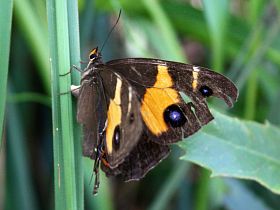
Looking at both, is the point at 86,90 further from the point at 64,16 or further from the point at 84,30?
the point at 84,30

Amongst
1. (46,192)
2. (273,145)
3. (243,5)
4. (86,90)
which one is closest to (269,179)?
(273,145)

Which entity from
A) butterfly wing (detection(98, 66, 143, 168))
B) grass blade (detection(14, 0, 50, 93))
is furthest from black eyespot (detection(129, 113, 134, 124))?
grass blade (detection(14, 0, 50, 93))

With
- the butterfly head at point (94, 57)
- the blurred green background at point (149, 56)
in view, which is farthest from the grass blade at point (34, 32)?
the butterfly head at point (94, 57)

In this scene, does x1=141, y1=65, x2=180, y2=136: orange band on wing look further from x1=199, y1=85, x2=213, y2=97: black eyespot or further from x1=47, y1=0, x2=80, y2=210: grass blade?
x1=47, y1=0, x2=80, y2=210: grass blade

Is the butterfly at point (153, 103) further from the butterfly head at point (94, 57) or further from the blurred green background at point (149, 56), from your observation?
the blurred green background at point (149, 56)

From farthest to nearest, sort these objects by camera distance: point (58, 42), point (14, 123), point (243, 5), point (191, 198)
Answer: point (243, 5) → point (191, 198) → point (14, 123) → point (58, 42)

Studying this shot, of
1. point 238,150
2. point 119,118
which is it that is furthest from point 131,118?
point 238,150
